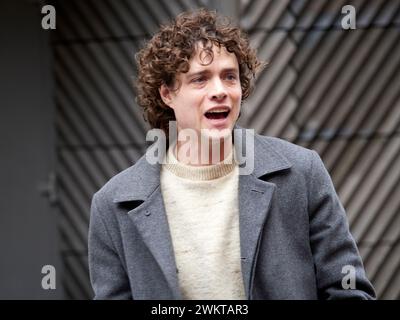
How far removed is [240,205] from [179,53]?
2.03ft

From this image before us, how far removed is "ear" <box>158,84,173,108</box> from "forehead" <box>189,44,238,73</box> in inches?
9.1

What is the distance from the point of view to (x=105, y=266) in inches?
129

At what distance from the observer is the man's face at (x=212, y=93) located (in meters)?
3.20

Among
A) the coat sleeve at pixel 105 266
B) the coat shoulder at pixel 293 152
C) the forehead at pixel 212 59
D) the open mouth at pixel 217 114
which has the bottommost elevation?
the coat sleeve at pixel 105 266

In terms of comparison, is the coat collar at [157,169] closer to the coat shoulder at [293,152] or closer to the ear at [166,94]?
the coat shoulder at [293,152]

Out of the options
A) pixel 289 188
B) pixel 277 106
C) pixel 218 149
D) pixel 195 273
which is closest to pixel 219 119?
pixel 218 149

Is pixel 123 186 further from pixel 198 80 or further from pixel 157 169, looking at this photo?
pixel 198 80

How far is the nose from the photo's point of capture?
125 inches

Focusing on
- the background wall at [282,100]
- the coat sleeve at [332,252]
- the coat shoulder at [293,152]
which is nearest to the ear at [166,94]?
the coat shoulder at [293,152]

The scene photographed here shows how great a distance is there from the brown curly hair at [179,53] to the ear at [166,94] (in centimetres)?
2

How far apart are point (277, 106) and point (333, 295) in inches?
124

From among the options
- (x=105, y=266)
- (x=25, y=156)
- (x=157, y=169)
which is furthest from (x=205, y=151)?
(x=25, y=156)
